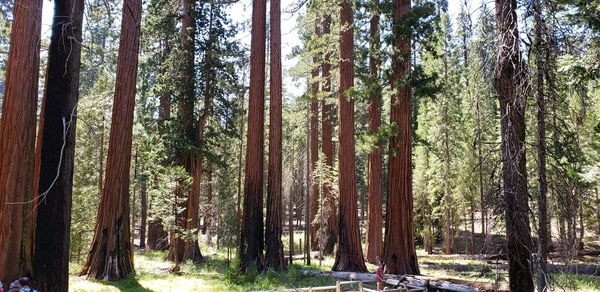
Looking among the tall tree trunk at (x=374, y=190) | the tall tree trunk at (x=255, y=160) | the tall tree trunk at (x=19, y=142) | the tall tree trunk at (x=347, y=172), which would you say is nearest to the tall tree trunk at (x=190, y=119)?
the tall tree trunk at (x=255, y=160)

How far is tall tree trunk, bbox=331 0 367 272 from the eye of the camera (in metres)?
15.0

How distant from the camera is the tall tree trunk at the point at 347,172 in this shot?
1502 centimetres

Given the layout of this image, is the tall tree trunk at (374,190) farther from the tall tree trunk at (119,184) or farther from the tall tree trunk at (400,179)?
the tall tree trunk at (119,184)

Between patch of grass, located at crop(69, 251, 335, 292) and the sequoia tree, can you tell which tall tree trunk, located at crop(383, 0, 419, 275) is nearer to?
patch of grass, located at crop(69, 251, 335, 292)

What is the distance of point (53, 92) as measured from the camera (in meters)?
6.34

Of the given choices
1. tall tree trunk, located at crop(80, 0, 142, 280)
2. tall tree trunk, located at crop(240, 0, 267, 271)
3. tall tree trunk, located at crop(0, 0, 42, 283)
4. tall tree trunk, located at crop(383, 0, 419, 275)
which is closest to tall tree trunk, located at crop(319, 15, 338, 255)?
tall tree trunk, located at crop(240, 0, 267, 271)

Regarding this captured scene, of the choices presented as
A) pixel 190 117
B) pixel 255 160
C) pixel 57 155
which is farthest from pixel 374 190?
pixel 57 155

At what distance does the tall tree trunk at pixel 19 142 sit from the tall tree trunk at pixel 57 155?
10.8ft

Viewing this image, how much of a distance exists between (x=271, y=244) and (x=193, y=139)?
288 inches

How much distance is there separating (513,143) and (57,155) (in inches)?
234

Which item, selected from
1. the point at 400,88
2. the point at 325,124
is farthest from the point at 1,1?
the point at 325,124

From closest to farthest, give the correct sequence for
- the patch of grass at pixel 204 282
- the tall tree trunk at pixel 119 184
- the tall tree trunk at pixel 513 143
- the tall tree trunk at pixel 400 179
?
the tall tree trunk at pixel 513 143, the patch of grass at pixel 204 282, the tall tree trunk at pixel 119 184, the tall tree trunk at pixel 400 179

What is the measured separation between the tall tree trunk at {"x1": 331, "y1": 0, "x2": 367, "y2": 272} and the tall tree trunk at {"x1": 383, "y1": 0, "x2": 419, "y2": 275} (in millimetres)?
1736

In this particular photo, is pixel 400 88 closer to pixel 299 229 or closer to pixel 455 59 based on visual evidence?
pixel 455 59
